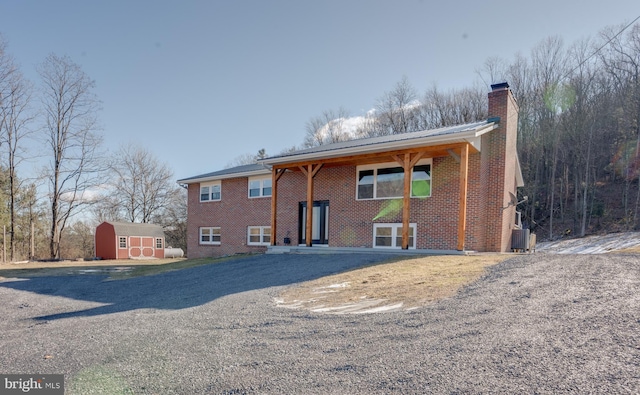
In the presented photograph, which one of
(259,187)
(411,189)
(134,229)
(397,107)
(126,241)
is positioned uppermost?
(397,107)

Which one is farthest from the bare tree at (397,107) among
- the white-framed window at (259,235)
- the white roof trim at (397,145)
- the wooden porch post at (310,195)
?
the wooden porch post at (310,195)

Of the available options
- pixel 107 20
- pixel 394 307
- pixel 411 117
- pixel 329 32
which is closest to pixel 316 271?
pixel 394 307

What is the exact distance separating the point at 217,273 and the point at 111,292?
8.41 feet

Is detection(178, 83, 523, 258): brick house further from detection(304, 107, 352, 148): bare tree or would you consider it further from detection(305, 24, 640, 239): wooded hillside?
detection(304, 107, 352, 148): bare tree

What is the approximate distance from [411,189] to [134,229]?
80.8 feet

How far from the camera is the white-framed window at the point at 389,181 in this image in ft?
38.2

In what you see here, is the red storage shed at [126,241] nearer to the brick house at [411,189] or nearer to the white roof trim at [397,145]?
the brick house at [411,189]

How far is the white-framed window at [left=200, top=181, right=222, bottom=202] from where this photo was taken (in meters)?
18.4

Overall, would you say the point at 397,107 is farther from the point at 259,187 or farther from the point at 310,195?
the point at 310,195

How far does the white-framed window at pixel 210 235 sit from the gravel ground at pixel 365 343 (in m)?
11.9

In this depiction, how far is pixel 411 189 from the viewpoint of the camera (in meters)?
11.8

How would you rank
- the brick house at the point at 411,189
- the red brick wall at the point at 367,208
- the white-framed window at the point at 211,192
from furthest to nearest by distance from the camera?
1. the white-framed window at the point at 211,192
2. the red brick wall at the point at 367,208
3. the brick house at the point at 411,189

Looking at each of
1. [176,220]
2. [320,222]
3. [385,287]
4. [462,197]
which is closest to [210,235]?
[320,222]

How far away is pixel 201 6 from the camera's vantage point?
11.2 meters
